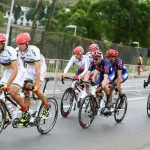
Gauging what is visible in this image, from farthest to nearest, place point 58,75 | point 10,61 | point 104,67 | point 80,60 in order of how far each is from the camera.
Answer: point 58,75, point 80,60, point 104,67, point 10,61

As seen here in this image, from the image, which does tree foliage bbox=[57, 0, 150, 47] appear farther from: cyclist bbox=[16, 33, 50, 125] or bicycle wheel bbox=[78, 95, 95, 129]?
cyclist bbox=[16, 33, 50, 125]

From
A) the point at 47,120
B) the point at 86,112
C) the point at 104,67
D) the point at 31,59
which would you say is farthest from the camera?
the point at 104,67

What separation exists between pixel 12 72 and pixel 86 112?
275 cm

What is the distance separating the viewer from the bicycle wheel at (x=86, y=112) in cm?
1000

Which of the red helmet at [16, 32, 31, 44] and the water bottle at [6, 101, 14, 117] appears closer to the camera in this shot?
the water bottle at [6, 101, 14, 117]

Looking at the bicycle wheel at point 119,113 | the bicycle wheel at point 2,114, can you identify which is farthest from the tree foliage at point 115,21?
the bicycle wheel at point 2,114

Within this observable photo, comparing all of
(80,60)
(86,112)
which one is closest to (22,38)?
(86,112)

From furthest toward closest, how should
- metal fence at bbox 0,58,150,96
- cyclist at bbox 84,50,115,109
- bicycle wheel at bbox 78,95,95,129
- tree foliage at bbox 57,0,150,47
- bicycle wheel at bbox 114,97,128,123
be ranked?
tree foliage at bbox 57,0,150,47, metal fence at bbox 0,58,150,96, bicycle wheel at bbox 114,97,128,123, cyclist at bbox 84,50,115,109, bicycle wheel at bbox 78,95,95,129

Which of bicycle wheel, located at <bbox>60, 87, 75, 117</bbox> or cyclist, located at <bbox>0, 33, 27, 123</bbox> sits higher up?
Result: cyclist, located at <bbox>0, 33, 27, 123</bbox>

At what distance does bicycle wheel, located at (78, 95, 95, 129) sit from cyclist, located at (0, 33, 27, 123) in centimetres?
→ 195

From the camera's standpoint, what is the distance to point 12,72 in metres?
7.94

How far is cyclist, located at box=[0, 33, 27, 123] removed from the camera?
7.88 meters

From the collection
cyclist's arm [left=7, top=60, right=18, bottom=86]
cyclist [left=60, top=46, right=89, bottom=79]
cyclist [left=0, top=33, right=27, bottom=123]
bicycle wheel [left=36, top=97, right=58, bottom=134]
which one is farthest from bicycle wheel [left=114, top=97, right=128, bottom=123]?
cyclist's arm [left=7, top=60, right=18, bottom=86]

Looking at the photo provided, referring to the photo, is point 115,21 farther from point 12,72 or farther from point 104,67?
point 12,72
